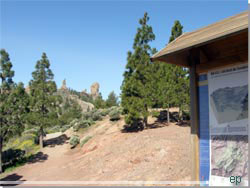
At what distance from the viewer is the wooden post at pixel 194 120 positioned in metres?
5.02

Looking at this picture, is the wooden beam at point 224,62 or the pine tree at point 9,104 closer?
the wooden beam at point 224,62

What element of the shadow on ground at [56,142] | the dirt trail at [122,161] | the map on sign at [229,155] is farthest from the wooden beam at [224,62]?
the shadow on ground at [56,142]

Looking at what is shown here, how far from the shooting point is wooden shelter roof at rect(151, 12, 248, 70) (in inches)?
155

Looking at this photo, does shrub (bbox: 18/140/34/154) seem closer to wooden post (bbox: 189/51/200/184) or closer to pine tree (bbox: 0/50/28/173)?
pine tree (bbox: 0/50/28/173)

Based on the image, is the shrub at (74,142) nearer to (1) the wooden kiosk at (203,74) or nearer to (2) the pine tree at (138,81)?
(2) the pine tree at (138,81)

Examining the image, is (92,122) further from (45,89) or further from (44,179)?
(44,179)

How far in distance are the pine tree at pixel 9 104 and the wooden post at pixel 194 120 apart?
17.1 m

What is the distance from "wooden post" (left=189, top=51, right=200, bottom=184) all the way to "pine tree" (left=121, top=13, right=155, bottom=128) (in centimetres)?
1531

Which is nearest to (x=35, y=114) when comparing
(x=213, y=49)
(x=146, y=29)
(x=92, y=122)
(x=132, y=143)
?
(x=92, y=122)

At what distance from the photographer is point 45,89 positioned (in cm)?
2605

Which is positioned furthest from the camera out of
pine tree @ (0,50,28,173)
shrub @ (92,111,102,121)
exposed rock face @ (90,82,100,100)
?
exposed rock face @ (90,82,100,100)

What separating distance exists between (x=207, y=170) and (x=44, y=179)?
513 inches

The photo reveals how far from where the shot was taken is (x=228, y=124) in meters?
4.53

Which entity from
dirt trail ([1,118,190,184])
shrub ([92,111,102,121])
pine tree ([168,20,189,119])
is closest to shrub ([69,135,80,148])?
dirt trail ([1,118,190,184])
